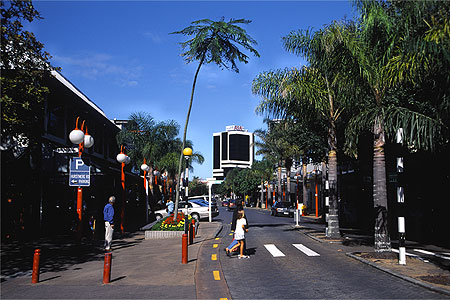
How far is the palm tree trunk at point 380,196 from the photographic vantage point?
507 inches

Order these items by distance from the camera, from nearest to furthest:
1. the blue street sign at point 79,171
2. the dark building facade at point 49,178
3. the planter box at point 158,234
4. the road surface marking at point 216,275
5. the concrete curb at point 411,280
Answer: the concrete curb at point 411,280 → the road surface marking at point 216,275 → the blue street sign at point 79,171 → the dark building facade at point 49,178 → the planter box at point 158,234

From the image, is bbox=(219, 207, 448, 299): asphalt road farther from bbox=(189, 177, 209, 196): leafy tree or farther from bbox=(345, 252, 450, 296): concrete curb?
bbox=(189, 177, 209, 196): leafy tree

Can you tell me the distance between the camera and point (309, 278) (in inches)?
371

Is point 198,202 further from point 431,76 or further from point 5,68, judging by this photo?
point 431,76

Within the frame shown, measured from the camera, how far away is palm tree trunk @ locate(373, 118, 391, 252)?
12875 mm

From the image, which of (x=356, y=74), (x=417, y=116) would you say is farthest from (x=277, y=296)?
(x=356, y=74)

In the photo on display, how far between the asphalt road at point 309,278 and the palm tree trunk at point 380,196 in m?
1.30

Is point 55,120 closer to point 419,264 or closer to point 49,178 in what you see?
point 49,178

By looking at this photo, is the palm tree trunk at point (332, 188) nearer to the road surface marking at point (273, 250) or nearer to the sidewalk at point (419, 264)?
the sidewalk at point (419, 264)

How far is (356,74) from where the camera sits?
13672mm

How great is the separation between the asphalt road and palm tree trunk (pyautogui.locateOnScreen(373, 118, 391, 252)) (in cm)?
130

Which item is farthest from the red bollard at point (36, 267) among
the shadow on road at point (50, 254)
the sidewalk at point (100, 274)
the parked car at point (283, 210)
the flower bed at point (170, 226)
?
the parked car at point (283, 210)

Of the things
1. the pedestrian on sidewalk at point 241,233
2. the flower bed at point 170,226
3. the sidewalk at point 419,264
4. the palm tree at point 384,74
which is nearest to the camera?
the sidewalk at point 419,264

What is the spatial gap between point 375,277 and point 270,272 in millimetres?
2487
